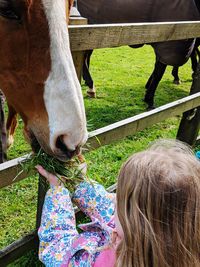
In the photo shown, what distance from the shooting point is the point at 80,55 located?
1983mm

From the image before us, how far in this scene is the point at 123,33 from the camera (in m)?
2.20

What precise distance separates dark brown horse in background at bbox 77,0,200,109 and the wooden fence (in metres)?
1.92

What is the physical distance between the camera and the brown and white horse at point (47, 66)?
5.61 feet

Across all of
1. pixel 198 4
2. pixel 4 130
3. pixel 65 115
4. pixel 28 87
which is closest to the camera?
pixel 65 115

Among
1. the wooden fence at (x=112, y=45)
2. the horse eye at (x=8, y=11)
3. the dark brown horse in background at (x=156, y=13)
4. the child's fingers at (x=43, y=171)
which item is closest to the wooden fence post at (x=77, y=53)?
the wooden fence at (x=112, y=45)

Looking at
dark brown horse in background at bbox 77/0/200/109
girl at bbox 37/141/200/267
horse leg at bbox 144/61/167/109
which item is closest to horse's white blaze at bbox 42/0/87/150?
girl at bbox 37/141/200/267

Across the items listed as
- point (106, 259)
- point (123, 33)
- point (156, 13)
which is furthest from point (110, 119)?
point (106, 259)

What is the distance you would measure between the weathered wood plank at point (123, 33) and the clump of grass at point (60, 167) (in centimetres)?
56

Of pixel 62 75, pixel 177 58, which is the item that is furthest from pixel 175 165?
pixel 177 58

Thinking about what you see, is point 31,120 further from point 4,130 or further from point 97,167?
point 97,167

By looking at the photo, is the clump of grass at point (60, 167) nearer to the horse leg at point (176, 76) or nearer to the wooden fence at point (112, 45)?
the wooden fence at point (112, 45)

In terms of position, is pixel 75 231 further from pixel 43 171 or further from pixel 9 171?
pixel 9 171

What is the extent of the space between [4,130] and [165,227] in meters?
2.41

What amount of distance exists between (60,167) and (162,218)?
0.72m
